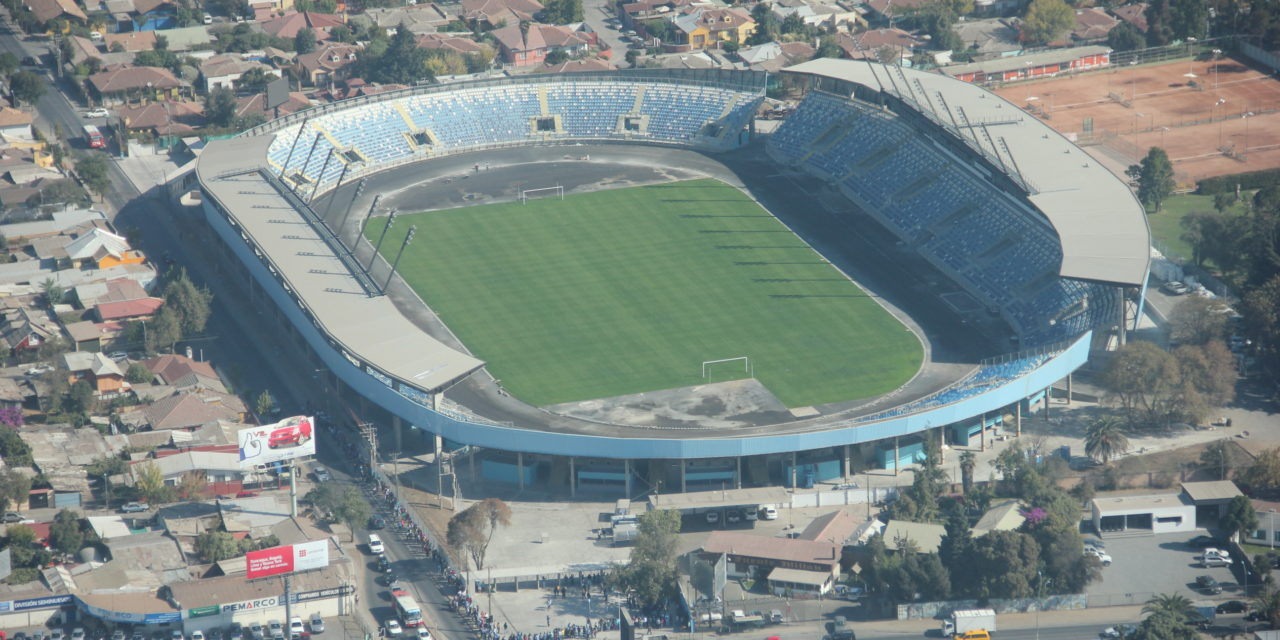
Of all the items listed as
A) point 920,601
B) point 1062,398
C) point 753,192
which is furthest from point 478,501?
point 753,192

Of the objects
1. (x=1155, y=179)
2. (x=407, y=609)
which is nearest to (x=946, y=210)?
(x=1155, y=179)

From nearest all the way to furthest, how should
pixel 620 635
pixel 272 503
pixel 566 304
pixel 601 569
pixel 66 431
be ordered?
pixel 620 635 < pixel 601 569 < pixel 272 503 < pixel 66 431 < pixel 566 304

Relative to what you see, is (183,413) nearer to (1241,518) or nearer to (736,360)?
(736,360)

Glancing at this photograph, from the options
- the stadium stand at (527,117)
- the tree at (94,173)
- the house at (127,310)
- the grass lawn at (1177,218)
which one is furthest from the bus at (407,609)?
the tree at (94,173)

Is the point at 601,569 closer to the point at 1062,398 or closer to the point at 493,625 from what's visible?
the point at 493,625

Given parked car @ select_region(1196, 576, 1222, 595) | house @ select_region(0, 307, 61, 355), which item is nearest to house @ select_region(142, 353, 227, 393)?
house @ select_region(0, 307, 61, 355)
